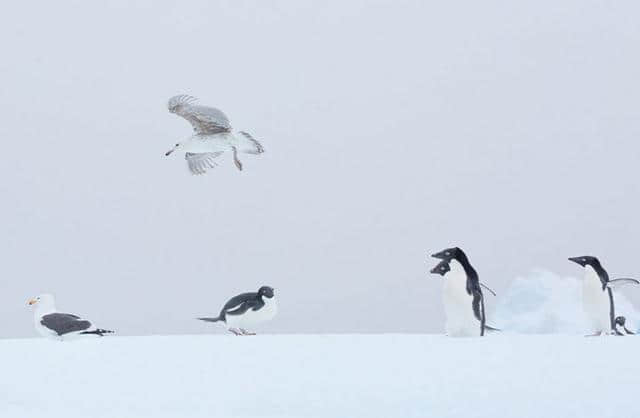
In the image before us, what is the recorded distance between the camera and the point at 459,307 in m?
9.96

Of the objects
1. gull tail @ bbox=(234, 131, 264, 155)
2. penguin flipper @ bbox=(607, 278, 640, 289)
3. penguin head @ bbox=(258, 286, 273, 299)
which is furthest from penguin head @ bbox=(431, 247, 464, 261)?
gull tail @ bbox=(234, 131, 264, 155)

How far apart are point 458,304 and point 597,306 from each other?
1.52 meters

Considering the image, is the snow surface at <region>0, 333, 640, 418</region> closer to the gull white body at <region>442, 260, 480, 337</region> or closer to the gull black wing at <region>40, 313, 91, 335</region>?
the gull white body at <region>442, 260, 480, 337</region>

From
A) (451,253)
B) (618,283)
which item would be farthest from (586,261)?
(451,253)

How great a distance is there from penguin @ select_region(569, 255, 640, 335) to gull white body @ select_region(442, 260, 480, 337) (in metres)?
1.26

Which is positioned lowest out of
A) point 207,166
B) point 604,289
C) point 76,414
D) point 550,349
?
point 76,414

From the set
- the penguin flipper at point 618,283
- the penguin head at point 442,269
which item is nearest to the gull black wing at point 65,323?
the penguin head at point 442,269

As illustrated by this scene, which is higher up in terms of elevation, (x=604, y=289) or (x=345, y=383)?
(x=604, y=289)

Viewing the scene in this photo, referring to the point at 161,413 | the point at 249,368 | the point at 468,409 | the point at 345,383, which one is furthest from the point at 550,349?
the point at 161,413

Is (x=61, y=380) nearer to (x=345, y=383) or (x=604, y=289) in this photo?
(x=345, y=383)

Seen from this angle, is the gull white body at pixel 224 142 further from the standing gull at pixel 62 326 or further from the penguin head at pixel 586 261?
the penguin head at pixel 586 261

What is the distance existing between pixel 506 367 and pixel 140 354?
10.6ft

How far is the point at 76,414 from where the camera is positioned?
9023 millimetres

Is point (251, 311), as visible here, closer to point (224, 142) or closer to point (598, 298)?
point (224, 142)
